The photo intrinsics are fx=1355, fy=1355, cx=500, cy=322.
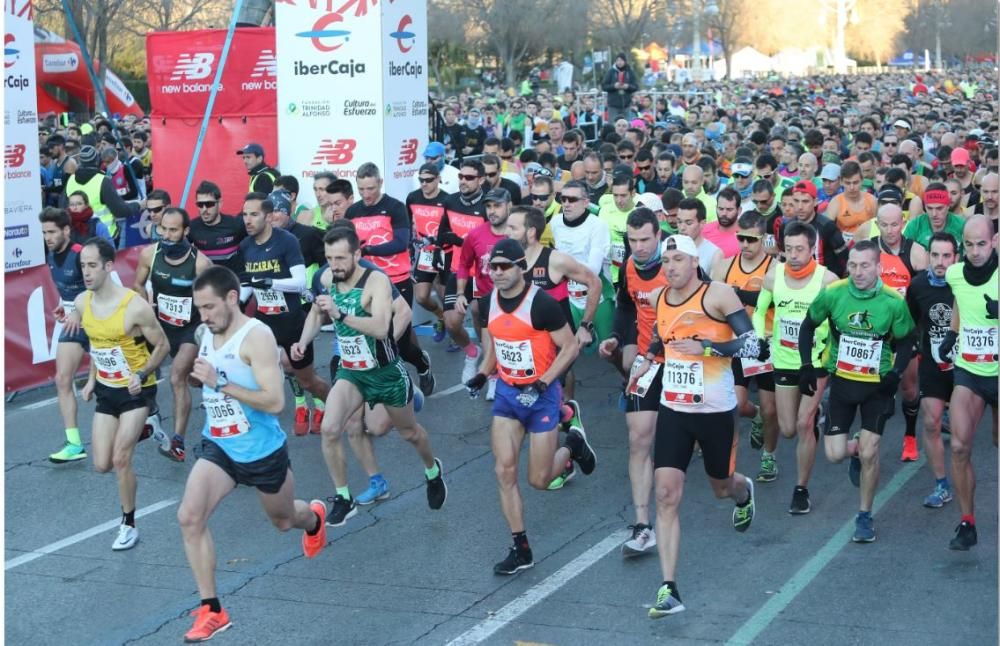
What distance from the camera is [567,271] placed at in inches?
370

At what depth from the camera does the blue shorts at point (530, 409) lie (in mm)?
7746

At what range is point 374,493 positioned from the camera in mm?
9109

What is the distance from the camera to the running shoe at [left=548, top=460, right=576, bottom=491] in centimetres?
934

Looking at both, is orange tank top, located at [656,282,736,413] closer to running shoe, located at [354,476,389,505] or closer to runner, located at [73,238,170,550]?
running shoe, located at [354,476,389,505]

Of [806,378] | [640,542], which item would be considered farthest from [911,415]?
[640,542]

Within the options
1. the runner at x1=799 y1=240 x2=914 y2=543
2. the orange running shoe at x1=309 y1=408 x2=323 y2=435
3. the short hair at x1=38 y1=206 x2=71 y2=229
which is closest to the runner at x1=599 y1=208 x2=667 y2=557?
the runner at x1=799 y1=240 x2=914 y2=543

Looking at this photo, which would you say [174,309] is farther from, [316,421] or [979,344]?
[979,344]

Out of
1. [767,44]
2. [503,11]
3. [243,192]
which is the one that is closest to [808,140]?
[243,192]

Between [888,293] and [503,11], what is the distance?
49035 millimetres

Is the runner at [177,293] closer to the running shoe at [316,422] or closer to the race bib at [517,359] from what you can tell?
the running shoe at [316,422]

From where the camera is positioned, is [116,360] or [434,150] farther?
[434,150]

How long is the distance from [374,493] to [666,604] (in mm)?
2867

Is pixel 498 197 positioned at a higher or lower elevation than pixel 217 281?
higher

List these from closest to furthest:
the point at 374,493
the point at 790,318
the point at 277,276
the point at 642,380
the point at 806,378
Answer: the point at 642,380 → the point at 806,378 → the point at 790,318 → the point at 374,493 → the point at 277,276
